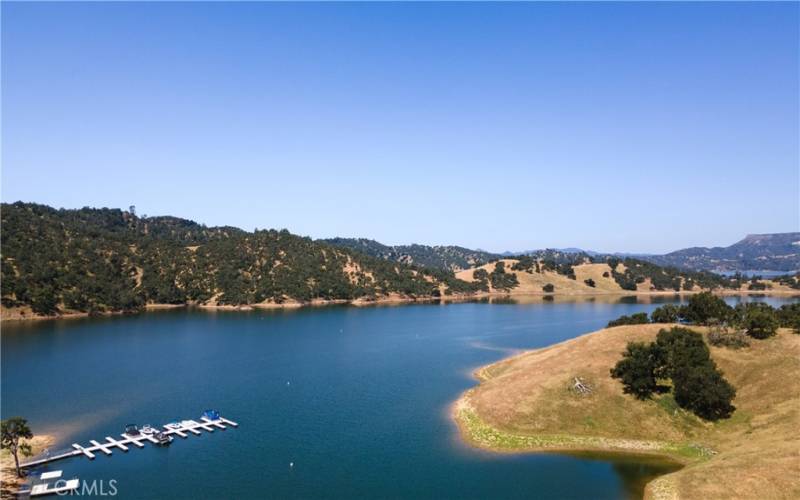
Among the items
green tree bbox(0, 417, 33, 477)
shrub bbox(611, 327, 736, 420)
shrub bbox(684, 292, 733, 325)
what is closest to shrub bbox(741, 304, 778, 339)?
shrub bbox(684, 292, 733, 325)

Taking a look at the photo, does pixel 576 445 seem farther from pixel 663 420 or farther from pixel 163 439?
pixel 163 439

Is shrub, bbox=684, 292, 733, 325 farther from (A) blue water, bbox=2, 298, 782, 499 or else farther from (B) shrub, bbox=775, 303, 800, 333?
(A) blue water, bbox=2, 298, 782, 499

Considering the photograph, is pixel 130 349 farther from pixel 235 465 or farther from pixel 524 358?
pixel 524 358

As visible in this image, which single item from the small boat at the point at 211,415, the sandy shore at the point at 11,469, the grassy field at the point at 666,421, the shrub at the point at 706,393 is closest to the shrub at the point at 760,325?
the grassy field at the point at 666,421

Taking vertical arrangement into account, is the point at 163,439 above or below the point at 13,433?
below

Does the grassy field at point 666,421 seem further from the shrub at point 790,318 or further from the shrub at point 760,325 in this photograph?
the shrub at point 790,318

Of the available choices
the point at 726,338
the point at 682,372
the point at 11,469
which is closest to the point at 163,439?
the point at 11,469

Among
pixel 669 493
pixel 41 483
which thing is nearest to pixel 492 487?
pixel 669 493
